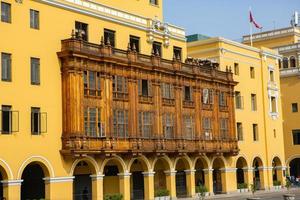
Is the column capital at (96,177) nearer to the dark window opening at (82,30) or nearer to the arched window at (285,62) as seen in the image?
the dark window opening at (82,30)

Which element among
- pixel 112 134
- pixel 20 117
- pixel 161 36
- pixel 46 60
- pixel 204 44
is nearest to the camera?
pixel 20 117

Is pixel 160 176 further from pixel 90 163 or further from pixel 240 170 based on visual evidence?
pixel 240 170

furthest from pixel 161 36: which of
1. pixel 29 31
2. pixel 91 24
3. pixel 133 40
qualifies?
pixel 29 31

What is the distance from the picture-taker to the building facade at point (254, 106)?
7344 cm

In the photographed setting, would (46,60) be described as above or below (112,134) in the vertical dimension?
above

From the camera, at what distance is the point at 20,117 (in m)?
45.2

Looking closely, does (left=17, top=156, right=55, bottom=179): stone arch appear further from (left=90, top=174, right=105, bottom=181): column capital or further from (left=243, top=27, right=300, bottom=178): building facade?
(left=243, top=27, right=300, bottom=178): building facade

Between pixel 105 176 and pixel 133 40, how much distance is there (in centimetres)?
1367

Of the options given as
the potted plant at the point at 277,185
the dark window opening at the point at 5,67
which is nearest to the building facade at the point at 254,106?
the potted plant at the point at 277,185

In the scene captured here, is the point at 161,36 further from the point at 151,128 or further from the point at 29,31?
the point at 29,31

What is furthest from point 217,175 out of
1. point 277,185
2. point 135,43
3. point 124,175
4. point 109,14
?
point 109,14

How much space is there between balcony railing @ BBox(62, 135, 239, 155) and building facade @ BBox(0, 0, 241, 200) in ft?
0.32

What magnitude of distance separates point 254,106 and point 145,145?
26.5 m

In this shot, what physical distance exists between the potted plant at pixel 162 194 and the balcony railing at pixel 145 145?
3.96m
